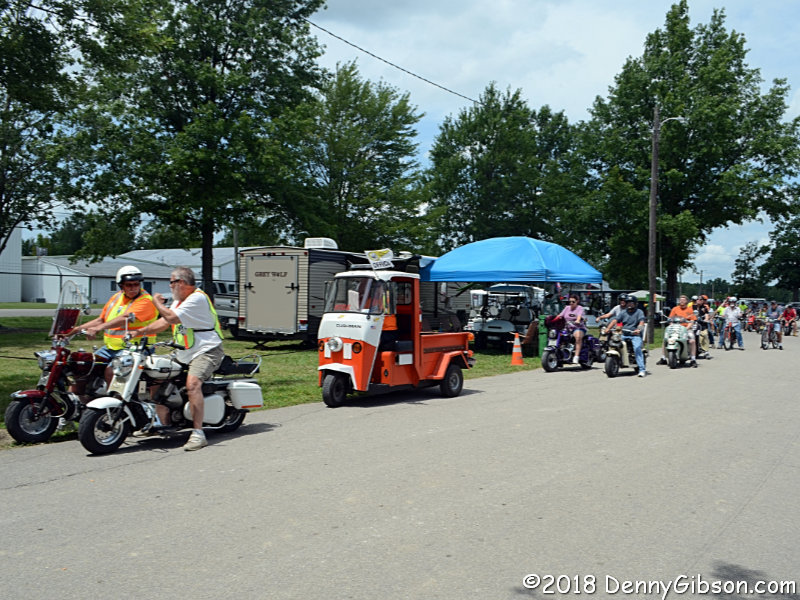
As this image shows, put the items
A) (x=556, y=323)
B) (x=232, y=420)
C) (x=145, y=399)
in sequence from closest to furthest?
1. (x=145, y=399)
2. (x=232, y=420)
3. (x=556, y=323)

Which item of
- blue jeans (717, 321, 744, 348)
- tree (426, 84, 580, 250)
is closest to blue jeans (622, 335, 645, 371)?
blue jeans (717, 321, 744, 348)

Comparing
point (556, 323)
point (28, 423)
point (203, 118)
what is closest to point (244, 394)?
point (28, 423)

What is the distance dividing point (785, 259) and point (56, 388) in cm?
7789

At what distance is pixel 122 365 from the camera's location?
712 centimetres

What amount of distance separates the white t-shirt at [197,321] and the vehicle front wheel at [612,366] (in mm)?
10056

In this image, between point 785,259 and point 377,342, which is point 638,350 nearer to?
point 377,342

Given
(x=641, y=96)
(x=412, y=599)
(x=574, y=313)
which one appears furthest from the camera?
(x=641, y=96)

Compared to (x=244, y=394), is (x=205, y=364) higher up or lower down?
higher up

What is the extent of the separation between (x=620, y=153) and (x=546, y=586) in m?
37.8

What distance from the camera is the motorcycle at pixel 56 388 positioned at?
287 inches

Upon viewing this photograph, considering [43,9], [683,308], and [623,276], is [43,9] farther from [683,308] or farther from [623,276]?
[623,276]

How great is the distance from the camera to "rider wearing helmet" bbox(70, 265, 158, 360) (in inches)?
292

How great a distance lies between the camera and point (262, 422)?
29.5 ft

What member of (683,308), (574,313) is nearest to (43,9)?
(574,313)
